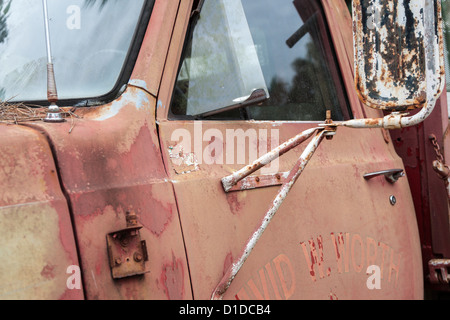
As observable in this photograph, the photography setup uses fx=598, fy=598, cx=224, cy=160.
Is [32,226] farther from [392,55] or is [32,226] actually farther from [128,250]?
[392,55]

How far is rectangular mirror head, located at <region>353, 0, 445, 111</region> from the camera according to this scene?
1.67 meters

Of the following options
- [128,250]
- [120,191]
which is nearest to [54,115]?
[120,191]

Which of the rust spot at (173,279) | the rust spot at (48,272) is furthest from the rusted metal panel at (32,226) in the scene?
the rust spot at (173,279)

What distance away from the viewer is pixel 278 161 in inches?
84.0

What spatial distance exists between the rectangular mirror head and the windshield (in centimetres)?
75

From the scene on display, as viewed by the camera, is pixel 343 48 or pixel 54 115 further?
pixel 343 48

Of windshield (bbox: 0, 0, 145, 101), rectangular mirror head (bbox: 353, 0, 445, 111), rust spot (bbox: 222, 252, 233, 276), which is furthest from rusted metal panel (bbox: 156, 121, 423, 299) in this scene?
rectangular mirror head (bbox: 353, 0, 445, 111)

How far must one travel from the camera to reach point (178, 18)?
196 cm

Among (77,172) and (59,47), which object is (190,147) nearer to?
(77,172)

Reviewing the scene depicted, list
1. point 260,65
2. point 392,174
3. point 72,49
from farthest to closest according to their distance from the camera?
point 392,174 < point 260,65 < point 72,49

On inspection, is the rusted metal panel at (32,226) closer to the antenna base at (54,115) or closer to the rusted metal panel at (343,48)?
the antenna base at (54,115)

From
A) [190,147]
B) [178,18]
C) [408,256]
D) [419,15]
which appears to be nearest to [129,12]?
[178,18]

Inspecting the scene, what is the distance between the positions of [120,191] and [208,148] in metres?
0.39

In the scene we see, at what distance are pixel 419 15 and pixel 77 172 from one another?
1.04 metres
